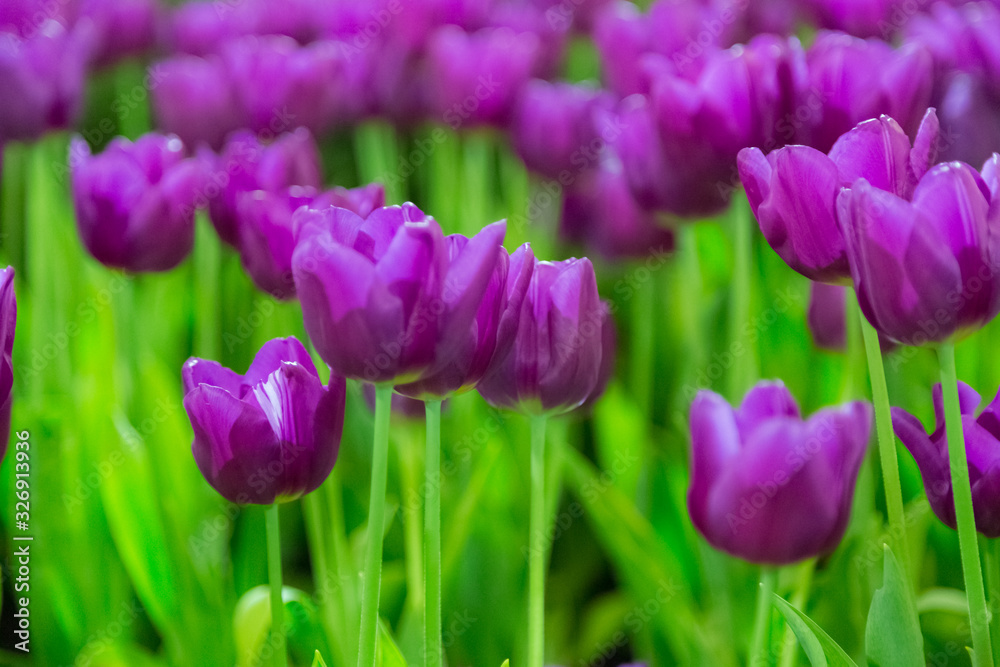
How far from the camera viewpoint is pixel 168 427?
91 centimetres

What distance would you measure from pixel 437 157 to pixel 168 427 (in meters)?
0.75

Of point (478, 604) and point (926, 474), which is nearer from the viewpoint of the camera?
point (926, 474)

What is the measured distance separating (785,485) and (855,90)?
0.32 m

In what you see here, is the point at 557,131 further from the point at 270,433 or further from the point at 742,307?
the point at 270,433

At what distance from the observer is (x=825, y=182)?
469 mm


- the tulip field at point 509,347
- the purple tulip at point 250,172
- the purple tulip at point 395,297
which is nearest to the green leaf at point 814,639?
the tulip field at point 509,347

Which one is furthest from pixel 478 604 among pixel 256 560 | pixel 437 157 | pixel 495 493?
pixel 437 157

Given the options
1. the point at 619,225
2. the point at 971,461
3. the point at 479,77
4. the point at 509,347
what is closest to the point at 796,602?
the point at 971,461

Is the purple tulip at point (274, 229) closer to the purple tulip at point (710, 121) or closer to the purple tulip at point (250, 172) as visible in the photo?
the purple tulip at point (250, 172)

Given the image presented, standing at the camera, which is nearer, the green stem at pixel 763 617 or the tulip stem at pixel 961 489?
the tulip stem at pixel 961 489

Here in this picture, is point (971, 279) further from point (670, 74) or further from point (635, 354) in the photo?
point (635, 354)

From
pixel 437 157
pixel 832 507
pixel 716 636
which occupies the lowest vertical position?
pixel 716 636

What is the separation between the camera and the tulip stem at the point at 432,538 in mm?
502

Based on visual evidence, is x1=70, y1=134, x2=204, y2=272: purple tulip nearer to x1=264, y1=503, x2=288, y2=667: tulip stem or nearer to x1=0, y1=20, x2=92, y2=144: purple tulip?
x1=0, y1=20, x2=92, y2=144: purple tulip
